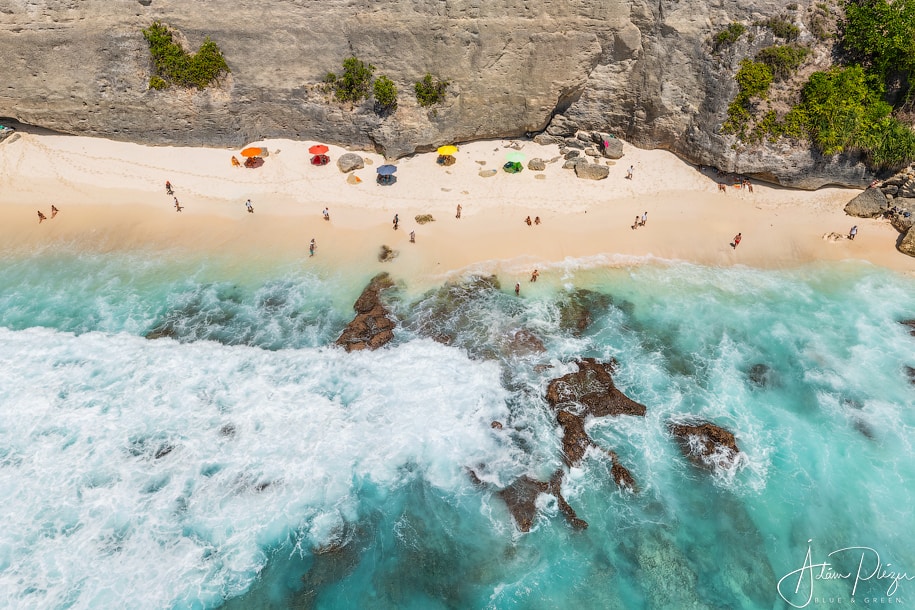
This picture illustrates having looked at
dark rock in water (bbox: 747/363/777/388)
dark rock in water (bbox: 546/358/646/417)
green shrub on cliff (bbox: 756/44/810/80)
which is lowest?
dark rock in water (bbox: 546/358/646/417)

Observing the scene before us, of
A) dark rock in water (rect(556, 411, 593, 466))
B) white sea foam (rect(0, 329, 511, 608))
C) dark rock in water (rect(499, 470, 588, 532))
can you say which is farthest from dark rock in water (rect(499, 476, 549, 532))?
dark rock in water (rect(556, 411, 593, 466))

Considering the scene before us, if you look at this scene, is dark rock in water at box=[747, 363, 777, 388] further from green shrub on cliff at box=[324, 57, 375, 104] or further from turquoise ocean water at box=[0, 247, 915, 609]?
green shrub on cliff at box=[324, 57, 375, 104]

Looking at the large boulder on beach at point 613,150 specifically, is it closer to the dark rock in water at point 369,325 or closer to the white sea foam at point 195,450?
the dark rock in water at point 369,325

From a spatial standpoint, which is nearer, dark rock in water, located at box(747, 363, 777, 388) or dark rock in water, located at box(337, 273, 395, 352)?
dark rock in water, located at box(747, 363, 777, 388)

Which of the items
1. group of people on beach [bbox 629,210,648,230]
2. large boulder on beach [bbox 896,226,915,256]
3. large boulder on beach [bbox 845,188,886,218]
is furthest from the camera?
large boulder on beach [bbox 845,188,886,218]

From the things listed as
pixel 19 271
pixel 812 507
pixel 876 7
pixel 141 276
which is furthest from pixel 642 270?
pixel 19 271

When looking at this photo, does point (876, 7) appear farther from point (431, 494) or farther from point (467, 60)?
point (431, 494)

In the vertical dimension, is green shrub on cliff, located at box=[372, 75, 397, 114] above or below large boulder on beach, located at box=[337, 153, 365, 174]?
above
